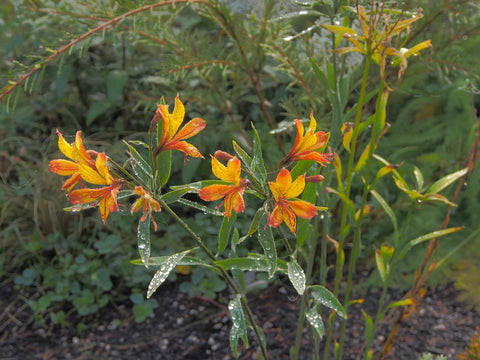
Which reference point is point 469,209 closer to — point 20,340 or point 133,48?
point 133,48

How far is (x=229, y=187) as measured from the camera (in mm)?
724

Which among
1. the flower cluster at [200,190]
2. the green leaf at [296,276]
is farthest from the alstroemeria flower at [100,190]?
the green leaf at [296,276]

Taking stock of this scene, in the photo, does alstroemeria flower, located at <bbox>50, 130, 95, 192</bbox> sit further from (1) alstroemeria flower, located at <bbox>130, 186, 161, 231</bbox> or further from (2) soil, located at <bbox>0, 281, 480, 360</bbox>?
(2) soil, located at <bbox>0, 281, 480, 360</bbox>

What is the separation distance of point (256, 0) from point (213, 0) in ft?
1.76

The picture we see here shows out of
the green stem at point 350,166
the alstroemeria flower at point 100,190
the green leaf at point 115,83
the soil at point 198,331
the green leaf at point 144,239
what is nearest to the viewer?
the alstroemeria flower at point 100,190

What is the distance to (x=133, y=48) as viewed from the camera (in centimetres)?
240

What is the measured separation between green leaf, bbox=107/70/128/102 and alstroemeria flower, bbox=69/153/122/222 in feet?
5.17

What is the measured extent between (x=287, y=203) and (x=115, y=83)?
1.71 meters

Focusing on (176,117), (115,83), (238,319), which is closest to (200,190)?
(176,117)

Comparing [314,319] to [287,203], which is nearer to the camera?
[287,203]

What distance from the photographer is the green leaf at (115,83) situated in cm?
223

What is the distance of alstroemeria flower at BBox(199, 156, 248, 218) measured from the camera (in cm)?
69

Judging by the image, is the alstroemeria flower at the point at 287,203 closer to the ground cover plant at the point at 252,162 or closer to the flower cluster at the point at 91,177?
the ground cover plant at the point at 252,162

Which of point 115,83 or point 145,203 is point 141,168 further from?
point 115,83
